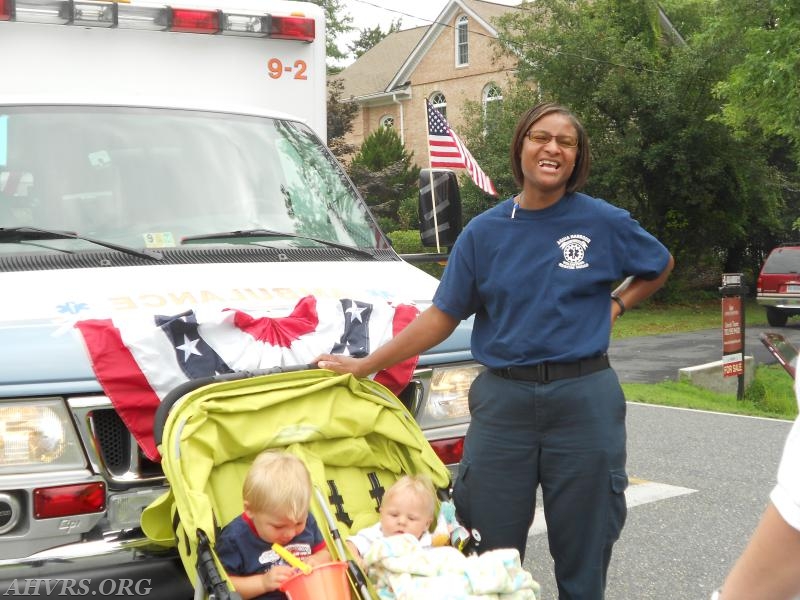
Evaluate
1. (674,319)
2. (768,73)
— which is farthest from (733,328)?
(674,319)

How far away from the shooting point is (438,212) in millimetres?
5477

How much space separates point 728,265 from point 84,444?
31.8m

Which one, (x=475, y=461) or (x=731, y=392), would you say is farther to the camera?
(x=731, y=392)

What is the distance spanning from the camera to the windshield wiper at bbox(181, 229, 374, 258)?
423 cm

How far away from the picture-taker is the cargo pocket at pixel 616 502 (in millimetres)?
3314

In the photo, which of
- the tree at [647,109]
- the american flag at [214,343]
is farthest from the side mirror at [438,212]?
the tree at [647,109]

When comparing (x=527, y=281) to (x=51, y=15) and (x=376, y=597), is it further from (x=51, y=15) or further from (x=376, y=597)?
(x=51, y=15)

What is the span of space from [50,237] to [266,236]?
3.08 ft

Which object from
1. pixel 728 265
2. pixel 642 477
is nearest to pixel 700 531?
pixel 642 477

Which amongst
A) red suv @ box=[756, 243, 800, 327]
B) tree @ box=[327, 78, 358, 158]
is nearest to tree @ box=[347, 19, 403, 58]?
tree @ box=[327, 78, 358, 158]

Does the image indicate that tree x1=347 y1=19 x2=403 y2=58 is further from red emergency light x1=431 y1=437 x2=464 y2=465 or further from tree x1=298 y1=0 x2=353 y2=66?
red emergency light x1=431 y1=437 x2=464 y2=465

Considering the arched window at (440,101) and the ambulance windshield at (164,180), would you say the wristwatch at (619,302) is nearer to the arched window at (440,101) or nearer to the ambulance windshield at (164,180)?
the ambulance windshield at (164,180)

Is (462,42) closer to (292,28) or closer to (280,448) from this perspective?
(292,28)

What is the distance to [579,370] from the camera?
3299 millimetres
